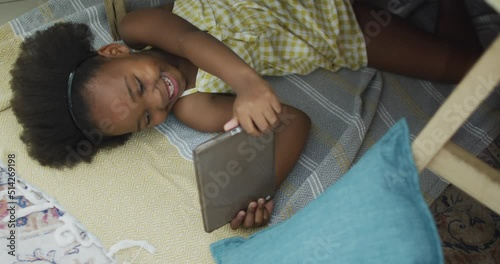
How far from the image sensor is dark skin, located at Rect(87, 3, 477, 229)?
0.89m

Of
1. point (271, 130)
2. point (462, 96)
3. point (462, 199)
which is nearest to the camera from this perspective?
point (462, 96)

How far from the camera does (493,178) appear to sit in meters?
0.57

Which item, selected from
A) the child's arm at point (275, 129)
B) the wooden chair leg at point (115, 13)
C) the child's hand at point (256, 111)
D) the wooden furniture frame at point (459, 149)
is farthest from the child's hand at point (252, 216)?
the wooden chair leg at point (115, 13)

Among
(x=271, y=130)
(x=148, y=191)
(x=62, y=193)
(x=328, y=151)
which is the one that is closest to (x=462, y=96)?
(x=271, y=130)

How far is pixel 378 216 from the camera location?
61 centimetres

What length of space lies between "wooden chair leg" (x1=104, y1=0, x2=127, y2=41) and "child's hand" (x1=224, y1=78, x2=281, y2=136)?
53 cm

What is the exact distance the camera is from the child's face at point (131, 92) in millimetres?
976

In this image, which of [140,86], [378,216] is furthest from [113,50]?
[378,216]

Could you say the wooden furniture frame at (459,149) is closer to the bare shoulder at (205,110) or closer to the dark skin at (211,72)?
the dark skin at (211,72)

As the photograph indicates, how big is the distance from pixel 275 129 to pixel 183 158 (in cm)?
22

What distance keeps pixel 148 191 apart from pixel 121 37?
15.5 inches

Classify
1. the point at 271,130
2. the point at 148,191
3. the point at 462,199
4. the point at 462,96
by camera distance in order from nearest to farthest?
the point at 462,96 → the point at 271,130 → the point at 148,191 → the point at 462,199

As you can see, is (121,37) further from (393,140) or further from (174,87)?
(393,140)

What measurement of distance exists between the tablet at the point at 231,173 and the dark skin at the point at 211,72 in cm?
3
